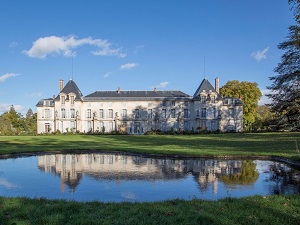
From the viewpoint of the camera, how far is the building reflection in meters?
9.15

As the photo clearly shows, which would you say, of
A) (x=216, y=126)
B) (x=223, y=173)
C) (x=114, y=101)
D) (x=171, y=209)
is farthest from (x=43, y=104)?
(x=171, y=209)

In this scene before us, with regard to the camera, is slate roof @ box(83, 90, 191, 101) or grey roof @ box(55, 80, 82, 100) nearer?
grey roof @ box(55, 80, 82, 100)

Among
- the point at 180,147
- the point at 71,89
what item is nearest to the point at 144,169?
the point at 180,147

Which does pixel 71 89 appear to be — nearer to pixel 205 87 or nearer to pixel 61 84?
pixel 61 84

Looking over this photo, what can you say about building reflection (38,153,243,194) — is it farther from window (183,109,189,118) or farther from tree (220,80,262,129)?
tree (220,80,262,129)

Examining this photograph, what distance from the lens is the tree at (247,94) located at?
49.4 meters

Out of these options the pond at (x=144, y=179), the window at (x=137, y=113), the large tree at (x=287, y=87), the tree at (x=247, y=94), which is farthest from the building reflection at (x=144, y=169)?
the tree at (x=247, y=94)

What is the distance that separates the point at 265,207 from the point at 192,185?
328 centimetres

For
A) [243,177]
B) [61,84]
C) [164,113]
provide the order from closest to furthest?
[243,177] → [164,113] → [61,84]

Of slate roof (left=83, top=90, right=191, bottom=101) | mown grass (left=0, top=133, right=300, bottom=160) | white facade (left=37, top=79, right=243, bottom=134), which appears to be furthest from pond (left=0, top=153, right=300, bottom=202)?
slate roof (left=83, top=90, right=191, bottom=101)

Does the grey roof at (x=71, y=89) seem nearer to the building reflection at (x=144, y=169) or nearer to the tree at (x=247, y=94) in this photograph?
the tree at (x=247, y=94)

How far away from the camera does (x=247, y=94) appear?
49.4 m

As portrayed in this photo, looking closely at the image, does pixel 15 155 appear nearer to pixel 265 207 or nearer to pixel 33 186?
pixel 33 186

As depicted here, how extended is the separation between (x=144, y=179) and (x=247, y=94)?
44434mm
